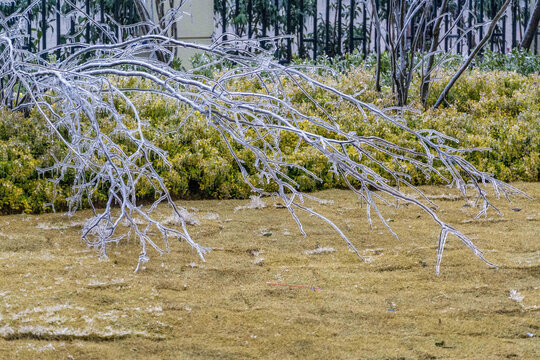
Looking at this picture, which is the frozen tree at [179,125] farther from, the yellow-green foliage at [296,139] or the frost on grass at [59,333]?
the frost on grass at [59,333]

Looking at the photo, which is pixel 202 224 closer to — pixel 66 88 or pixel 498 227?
pixel 66 88

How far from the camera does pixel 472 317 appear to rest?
9.77 ft

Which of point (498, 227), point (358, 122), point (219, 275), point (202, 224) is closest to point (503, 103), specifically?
point (358, 122)

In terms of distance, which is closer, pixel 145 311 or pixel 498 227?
pixel 145 311

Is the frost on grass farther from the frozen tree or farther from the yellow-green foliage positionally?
the yellow-green foliage

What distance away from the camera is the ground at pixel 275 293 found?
265cm

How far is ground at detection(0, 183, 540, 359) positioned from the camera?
2.65m

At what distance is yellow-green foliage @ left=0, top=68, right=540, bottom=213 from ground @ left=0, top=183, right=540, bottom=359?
0.38 meters

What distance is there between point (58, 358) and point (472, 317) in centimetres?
179

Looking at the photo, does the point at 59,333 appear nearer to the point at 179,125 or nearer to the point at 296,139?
the point at 179,125

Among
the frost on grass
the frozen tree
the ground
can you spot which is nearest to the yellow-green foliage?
the frozen tree

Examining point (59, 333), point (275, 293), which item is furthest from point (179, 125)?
point (59, 333)

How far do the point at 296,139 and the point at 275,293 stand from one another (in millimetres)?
2640

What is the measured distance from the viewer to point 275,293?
10.7 feet
